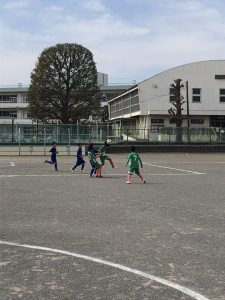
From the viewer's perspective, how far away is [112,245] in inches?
304

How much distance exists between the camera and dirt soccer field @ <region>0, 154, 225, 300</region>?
220 inches

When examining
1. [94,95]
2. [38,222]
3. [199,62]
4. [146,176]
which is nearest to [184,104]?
[199,62]

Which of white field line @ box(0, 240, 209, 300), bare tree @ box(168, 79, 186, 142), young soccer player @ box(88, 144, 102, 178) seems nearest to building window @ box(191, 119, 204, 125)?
bare tree @ box(168, 79, 186, 142)

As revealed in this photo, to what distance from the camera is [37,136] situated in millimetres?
47156

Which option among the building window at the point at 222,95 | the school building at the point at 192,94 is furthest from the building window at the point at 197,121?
the building window at the point at 222,95

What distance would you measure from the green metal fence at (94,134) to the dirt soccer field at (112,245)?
3285 centimetres

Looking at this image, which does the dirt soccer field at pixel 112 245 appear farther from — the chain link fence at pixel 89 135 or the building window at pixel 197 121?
the building window at pixel 197 121

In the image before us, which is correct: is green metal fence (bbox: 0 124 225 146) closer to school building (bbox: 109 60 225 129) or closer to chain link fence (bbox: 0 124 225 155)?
chain link fence (bbox: 0 124 225 155)

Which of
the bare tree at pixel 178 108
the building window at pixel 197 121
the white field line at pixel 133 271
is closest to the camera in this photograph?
the white field line at pixel 133 271

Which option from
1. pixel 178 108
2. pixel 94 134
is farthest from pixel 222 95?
pixel 94 134

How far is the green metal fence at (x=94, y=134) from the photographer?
1859 inches

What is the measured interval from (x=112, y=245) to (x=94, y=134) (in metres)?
42.4

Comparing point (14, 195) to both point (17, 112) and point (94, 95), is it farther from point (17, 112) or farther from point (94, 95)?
point (17, 112)

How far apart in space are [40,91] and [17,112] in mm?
45282
